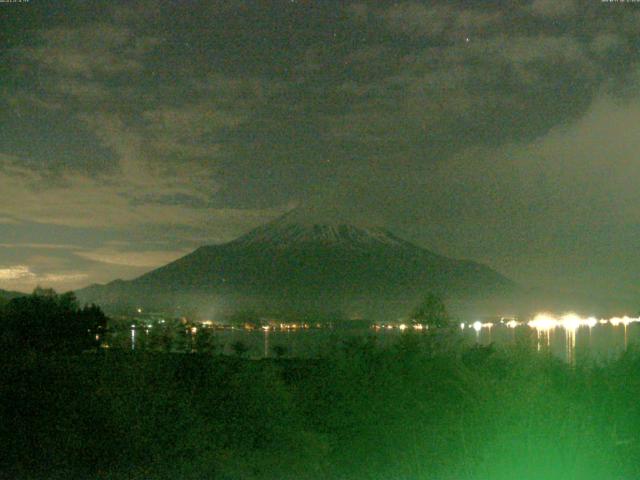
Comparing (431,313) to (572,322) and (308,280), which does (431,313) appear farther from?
(308,280)

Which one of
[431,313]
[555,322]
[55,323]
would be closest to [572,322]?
[431,313]

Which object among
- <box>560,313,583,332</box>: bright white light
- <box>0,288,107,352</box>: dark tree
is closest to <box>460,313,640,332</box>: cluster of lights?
<box>560,313,583,332</box>: bright white light

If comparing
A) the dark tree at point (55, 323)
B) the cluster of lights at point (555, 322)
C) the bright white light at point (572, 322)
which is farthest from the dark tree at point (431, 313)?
the dark tree at point (55, 323)

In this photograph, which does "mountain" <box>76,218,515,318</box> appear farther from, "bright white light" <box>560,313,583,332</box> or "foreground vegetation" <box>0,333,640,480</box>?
"foreground vegetation" <box>0,333,640,480</box>

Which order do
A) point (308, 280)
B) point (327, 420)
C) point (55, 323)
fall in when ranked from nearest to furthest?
point (327, 420)
point (55, 323)
point (308, 280)

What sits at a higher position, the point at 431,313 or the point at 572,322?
the point at 431,313

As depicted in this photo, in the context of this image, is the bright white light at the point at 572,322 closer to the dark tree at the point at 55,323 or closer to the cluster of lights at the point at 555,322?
the cluster of lights at the point at 555,322

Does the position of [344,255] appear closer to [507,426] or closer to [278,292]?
[278,292]

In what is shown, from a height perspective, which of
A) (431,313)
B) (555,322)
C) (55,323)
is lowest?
(555,322)
